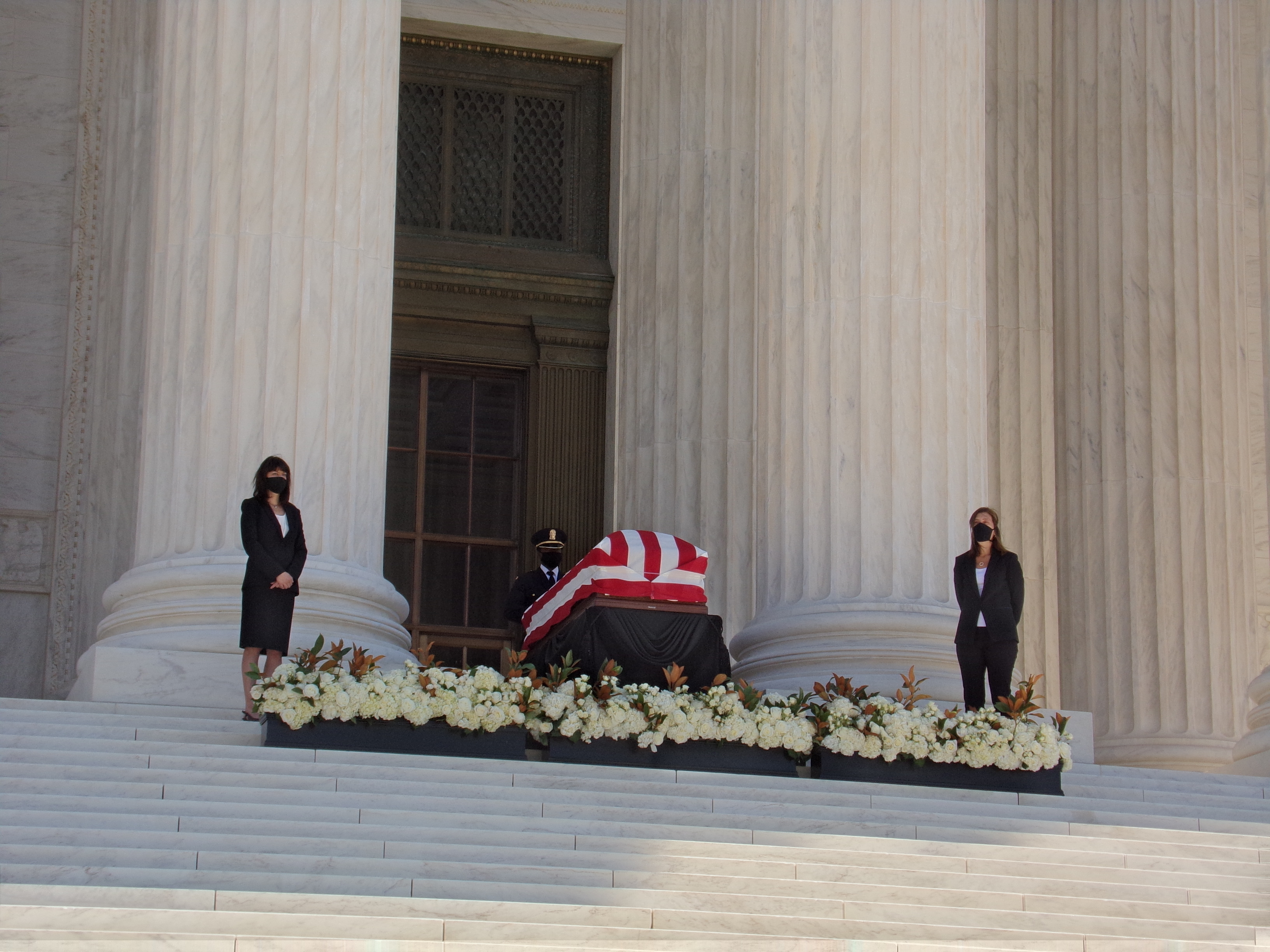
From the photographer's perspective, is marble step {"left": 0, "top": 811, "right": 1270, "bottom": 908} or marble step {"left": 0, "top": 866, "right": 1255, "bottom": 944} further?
marble step {"left": 0, "top": 811, "right": 1270, "bottom": 908}

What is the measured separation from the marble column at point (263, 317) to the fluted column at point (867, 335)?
13.1 feet

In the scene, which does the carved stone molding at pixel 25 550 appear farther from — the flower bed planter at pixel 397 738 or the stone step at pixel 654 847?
the stone step at pixel 654 847

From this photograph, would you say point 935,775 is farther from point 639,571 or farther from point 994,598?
point 639,571

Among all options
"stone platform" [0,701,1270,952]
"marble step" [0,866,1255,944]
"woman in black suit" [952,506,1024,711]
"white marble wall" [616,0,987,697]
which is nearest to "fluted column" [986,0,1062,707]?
"white marble wall" [616,0,987,697]

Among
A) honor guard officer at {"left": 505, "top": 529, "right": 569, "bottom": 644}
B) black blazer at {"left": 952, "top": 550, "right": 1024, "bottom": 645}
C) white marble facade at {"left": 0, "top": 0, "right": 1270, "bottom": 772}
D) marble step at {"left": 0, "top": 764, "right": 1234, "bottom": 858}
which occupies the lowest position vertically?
marble step at {"left": 0, "top": 764, "right": 1234, "bottom": 858}

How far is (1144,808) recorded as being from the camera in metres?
15.6

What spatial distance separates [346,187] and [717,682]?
19.4 feet

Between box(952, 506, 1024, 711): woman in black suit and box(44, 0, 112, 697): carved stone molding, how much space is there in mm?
11288

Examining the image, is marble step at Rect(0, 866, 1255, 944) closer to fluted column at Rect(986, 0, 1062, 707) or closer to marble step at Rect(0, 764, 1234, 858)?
marble step at Rect(0, 764, 1234, 858)

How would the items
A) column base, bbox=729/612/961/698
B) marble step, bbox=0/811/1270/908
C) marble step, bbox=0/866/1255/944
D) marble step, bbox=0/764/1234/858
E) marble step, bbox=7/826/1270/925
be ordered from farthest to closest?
column base, bbox=729/612/961/698, marble step, bbox=0/764/1234/858, marble step, bbox=0/811/1270/908, marble step, bbox=7/826/1270/925, marble step, bbox=0/866/1255/944

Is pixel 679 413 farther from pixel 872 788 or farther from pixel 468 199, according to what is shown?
pixel 872 788

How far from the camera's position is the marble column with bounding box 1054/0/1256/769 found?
2403 cm

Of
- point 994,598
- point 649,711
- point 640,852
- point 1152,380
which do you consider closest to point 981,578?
point 994,598

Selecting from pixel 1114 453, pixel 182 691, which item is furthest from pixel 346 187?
pixel 1114 453
